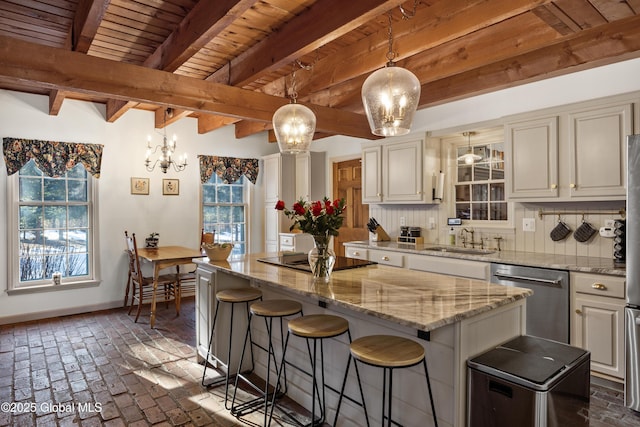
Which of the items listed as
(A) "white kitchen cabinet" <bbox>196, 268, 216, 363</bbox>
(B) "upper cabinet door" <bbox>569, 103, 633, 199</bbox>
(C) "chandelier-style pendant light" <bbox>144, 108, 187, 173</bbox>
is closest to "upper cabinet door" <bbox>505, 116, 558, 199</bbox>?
(B) "upper cabinet door" <bbox>569, 103, 633, 199</bbox>

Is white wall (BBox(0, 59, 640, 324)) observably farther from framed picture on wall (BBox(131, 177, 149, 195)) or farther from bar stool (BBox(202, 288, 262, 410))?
bar stool (BBox(202, 288, 262, 410))

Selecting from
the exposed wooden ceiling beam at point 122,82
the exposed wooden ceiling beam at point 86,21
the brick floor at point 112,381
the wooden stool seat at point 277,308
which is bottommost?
the brick floor at point 112,381

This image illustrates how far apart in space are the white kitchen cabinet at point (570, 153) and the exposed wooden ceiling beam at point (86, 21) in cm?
337

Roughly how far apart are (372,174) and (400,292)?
2993 millimetres

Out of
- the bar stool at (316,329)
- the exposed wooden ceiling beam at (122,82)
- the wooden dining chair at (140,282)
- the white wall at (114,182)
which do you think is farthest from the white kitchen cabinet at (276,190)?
the bar stool at (316,329)

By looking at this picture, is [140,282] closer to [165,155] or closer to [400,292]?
[165,155]

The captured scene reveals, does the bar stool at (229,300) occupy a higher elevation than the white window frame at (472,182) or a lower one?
lower

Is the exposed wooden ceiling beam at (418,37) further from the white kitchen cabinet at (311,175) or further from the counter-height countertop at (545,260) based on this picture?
the white kitchen cabinet at (311,175)

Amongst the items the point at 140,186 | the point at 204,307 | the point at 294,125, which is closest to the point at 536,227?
the point at 294,125

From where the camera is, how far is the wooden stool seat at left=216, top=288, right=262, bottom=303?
107 inches

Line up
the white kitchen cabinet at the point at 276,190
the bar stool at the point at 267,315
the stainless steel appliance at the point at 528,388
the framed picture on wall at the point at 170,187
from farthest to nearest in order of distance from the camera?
1. the white kitchen cabinet at the point at 276,190
2. the framed picture on wall at the point at 170,187
3. the bar stool at the point at 267,315
4. the stainless steel appliance at the point at 528,388

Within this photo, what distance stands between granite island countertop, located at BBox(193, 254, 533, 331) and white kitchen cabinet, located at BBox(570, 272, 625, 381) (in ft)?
3.69

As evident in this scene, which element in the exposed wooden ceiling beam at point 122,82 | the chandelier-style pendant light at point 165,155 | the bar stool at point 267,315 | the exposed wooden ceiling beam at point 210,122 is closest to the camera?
the bar stool at point 267,315

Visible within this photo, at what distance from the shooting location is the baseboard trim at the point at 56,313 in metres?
4.48
